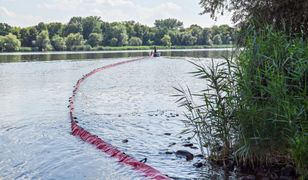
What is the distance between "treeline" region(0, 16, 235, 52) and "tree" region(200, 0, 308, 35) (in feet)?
409

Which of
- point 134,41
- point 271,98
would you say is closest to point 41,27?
point 134,41

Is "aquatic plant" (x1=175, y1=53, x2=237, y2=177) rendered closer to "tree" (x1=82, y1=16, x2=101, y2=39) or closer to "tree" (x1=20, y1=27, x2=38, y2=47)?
"tree" (x1=20, y1=27, x2=38, y2=47)

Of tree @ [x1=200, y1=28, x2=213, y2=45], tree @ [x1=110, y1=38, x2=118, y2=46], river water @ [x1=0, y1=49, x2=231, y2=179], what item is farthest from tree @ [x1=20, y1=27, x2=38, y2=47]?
river water @ [x1=0, y1=49, x2=231, y2=179]

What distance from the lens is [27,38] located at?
146500 mm

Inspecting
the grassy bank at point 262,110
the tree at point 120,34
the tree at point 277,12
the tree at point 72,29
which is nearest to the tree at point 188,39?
the tree at point 120,34

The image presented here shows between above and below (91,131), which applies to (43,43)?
above

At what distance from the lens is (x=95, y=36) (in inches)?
5910

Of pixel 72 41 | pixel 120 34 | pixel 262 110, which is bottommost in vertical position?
pixel 262 110

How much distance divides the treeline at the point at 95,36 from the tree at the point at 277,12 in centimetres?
12480

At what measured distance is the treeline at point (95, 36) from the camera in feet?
459

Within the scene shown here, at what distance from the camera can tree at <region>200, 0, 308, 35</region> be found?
12.1m

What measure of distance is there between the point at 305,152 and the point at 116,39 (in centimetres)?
15032

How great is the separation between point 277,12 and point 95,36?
141 metres

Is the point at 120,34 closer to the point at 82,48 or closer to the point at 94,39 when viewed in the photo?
the point at 94,39
